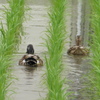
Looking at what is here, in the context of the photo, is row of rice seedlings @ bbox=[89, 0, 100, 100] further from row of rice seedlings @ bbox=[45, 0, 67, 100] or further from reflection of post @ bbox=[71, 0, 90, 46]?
reflection of post @ bbox=[71, 0, 90, 46]

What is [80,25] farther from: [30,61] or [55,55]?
[55,55]

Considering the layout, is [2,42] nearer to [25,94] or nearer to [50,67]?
[50,67]

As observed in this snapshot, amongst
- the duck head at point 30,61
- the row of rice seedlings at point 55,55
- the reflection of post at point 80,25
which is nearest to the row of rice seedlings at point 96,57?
the row of rice seedlings at point 55,55

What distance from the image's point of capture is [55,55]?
10977 millimetres

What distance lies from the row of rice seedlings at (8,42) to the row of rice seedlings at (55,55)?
49 centimetres

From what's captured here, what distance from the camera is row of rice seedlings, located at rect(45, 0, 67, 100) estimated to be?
9.68 m

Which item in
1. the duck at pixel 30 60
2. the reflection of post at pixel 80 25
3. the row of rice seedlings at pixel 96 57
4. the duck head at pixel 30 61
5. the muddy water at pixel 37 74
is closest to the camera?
the row of rice seedlings at pixel 96 57

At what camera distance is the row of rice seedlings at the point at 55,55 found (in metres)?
9.68

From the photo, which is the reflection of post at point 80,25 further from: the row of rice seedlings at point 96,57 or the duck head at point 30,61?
the row of rice seedlings at point 96,57

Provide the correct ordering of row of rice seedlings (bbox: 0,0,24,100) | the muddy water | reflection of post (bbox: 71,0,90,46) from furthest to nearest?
1. reflection of post (bbox: 71,0,90,46)
2. the muddy water
3. row of rice seedlings (bbox: 0,0,24,100)

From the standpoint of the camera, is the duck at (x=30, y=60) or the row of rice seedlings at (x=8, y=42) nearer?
the row of rice seedlings at (x=8, y=42)

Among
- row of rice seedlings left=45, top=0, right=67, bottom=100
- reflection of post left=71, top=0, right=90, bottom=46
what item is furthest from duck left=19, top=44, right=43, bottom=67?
reflection of post left=71, top=0, right=90, bottom=46

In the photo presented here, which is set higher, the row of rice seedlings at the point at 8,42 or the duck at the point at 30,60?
the row of rice seedlings at the point at 8,42

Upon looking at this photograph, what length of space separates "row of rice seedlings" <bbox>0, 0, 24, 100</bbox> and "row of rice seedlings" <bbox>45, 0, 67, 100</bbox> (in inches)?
19.5
